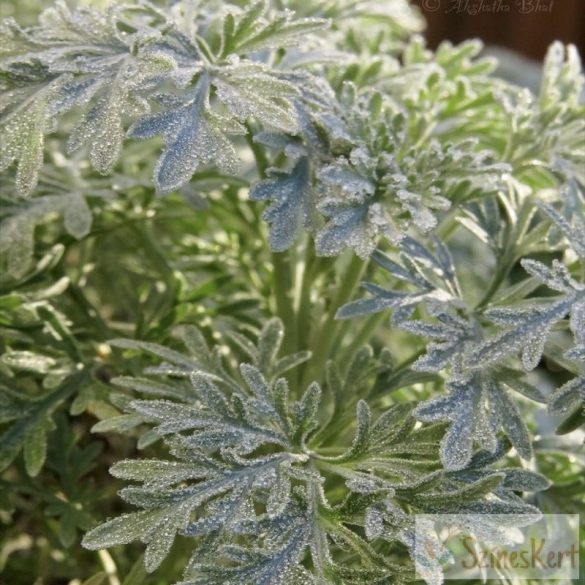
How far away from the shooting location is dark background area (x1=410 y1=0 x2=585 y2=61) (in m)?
2.34

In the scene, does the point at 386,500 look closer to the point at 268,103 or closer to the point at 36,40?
the point at 268,103

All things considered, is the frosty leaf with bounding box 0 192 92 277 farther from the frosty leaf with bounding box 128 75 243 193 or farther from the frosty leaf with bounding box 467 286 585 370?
the frosty leaf with bounding box 467 286 585 370

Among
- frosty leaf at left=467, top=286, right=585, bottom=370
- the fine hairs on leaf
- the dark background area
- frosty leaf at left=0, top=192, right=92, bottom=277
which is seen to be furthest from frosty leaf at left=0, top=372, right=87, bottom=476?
the dark background area

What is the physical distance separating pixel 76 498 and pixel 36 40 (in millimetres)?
396

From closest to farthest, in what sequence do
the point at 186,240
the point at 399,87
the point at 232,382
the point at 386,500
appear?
the point at 386,500 → the point at 232,382 → the point at 399,87 → the point at 186,240

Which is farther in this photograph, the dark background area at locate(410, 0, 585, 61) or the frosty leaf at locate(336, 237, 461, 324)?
the dark background area at locate(410, 0, 585, 61)

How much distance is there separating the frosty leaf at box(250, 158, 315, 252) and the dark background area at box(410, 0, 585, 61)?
1874 millimetres

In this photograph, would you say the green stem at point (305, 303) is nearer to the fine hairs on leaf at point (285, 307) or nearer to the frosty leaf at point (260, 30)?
the fine hairs on leaf at point (285, 307)

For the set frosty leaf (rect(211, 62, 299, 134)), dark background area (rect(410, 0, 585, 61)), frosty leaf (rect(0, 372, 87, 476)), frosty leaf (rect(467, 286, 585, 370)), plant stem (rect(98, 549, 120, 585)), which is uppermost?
frosty leaf (rect(211, 62, 299, 134))

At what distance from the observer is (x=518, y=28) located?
96.1 inches

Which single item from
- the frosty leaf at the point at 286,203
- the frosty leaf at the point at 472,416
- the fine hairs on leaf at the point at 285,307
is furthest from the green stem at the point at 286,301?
the frosty leaf at the point at 472,416

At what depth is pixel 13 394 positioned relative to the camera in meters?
0.71

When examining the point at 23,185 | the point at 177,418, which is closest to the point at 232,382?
the point at 177,418

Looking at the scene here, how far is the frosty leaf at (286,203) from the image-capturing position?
23.7 inches
